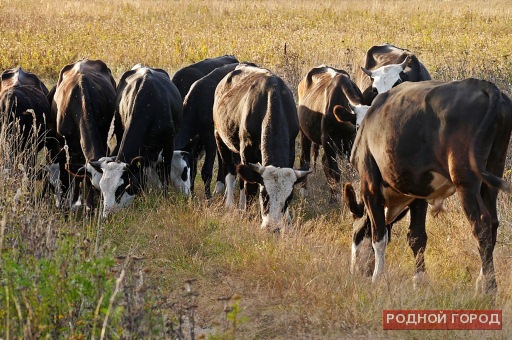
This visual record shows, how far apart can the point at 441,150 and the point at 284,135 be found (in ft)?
11.0

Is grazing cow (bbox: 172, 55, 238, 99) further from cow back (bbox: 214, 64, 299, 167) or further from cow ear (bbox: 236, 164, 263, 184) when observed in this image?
cow ear (bbox: 236, 164, 263, 184)

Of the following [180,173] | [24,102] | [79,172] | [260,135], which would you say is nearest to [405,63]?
[260,135]

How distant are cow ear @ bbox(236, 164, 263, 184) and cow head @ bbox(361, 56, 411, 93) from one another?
151 inches

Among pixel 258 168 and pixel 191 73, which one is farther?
pixel 191 73

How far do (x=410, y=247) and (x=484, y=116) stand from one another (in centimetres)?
218

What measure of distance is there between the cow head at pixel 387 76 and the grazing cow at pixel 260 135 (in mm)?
2091

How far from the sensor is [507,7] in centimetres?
3581

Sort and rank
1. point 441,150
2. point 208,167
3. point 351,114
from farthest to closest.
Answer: point 208,167 → point 351,114 → point 441,150

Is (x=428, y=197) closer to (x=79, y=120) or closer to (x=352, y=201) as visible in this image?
(x=352, y=201)

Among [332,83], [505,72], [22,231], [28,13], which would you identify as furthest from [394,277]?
[28,13]

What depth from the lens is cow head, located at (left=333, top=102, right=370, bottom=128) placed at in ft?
31.7

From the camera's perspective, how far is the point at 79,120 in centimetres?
1075

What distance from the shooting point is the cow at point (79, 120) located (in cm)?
1051

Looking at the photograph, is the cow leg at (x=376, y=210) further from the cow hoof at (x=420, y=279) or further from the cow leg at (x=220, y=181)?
the cow leg at (x=220, y=181)
